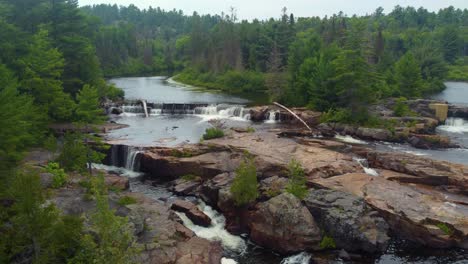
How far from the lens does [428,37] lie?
15075 centimetres

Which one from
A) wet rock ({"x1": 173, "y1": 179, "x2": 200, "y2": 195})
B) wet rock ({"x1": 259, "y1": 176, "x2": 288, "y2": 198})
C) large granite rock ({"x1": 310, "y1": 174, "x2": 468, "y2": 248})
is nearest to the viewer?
large granite rock ({"x1": 310, "y1": 174, "x2": 468, "y2": 248})

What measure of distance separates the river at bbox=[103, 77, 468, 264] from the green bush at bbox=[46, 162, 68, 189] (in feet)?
22.7

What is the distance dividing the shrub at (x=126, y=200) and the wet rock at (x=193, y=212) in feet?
10.2

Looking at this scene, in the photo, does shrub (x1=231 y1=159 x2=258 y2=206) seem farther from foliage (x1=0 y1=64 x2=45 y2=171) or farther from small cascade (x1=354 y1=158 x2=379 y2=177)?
foliage (x1=0 y1=64 x2=45 y2=171)

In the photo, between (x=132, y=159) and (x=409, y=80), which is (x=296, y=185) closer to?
(x=132, y=159)

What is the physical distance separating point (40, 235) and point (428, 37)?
160 m

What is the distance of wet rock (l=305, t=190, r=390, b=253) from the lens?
25.8m

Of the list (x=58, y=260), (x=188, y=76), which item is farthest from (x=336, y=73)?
(x=188, y=76)

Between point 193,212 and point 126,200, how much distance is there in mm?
4692

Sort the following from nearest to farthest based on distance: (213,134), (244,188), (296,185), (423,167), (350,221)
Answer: (350,221) < (244,188) < (296,185) < (423,167) < (213,134)

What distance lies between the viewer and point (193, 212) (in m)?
29.0

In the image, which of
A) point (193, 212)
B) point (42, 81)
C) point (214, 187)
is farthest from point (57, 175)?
point (42, 81)

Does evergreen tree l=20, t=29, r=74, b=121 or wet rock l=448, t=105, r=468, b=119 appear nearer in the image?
evergreen tree l=20, t=29, r=74, b=121

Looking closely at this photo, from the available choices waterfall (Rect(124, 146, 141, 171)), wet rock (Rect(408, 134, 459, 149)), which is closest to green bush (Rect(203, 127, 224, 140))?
waterfall (Rect(124, 146, 141, 171))
